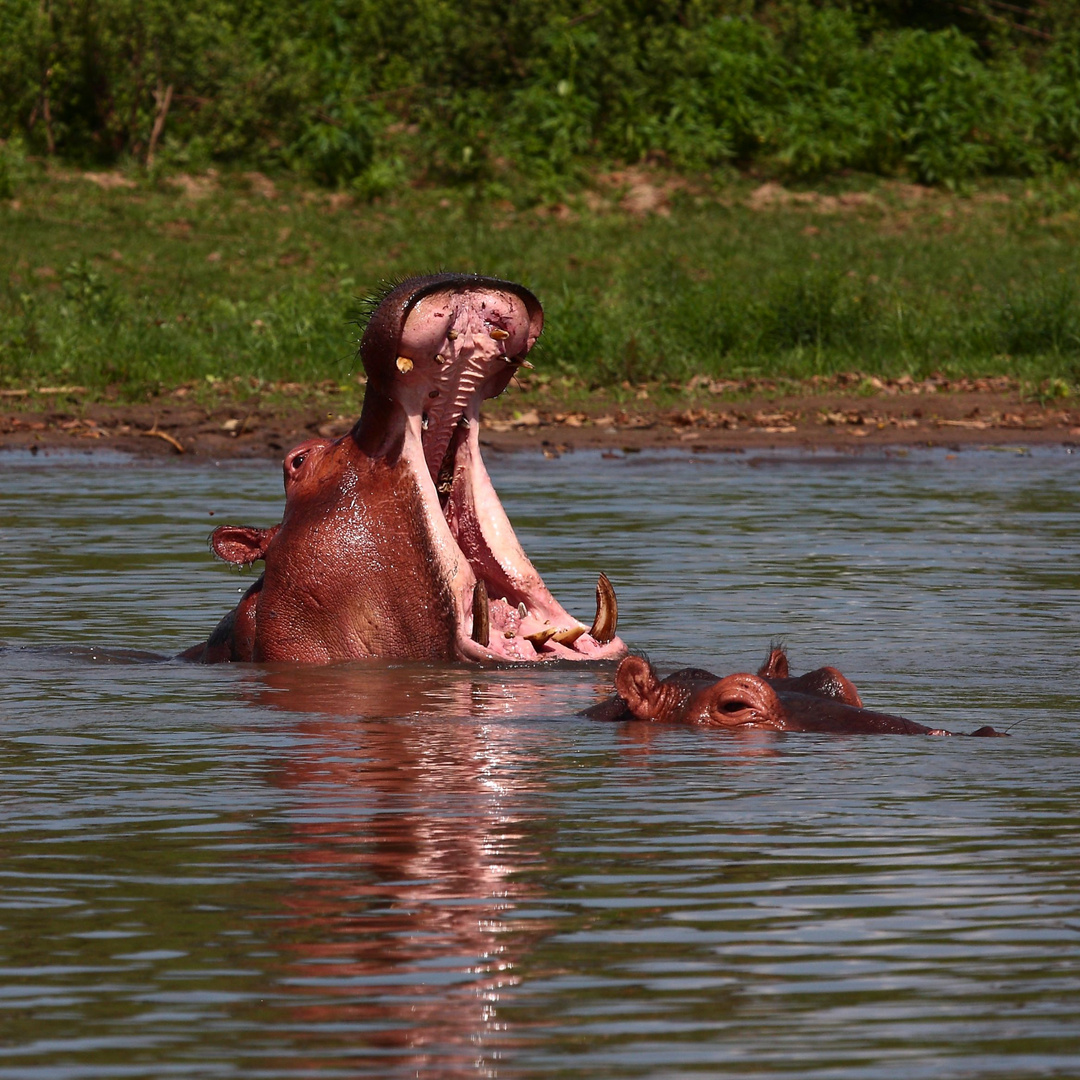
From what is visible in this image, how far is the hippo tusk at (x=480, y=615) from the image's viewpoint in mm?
6395

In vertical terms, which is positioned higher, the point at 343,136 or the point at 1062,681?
the point at 343,136

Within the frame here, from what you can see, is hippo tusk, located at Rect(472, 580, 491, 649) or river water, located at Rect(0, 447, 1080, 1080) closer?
river water, located at Rect(0, 447, 1080, 1080)

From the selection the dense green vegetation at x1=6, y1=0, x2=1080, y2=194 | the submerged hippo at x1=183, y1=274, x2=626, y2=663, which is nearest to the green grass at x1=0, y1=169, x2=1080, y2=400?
the dense green vegetation at x1=6, y1=0, x2=1080, y2=194

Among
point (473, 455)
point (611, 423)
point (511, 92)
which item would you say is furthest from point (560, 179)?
point (473, 455)

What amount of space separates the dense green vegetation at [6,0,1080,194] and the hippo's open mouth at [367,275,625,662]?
1604cm

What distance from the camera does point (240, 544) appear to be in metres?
6.87

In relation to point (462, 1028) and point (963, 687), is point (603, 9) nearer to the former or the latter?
point (963, 687)

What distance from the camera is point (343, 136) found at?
22797 mm

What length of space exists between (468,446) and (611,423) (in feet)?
30.1

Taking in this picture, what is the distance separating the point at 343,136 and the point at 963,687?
1698 cm

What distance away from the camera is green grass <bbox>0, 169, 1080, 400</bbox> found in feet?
56.0

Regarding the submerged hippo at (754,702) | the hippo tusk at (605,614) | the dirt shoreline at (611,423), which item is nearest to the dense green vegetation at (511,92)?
the dirt shoreline at (611,423)

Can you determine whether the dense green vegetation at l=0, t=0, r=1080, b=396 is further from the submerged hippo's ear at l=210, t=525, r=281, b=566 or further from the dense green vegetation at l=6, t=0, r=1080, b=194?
the submerged hippo's ear at l=210, t=525, r=281, b=566

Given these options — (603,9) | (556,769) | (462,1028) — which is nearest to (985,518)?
(556,769)
